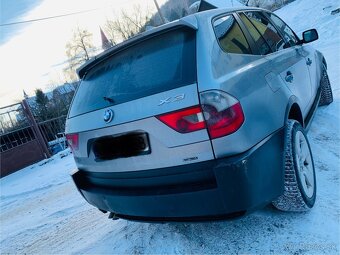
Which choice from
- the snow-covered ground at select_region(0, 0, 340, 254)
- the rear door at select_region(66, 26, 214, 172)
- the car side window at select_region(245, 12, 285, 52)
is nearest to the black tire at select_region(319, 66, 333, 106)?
the snow-covered ground at select_region(0, 0, 340, 254)

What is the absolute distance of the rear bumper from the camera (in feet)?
6.25

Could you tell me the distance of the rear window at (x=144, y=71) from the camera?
2.09 m

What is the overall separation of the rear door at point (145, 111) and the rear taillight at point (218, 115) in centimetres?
5

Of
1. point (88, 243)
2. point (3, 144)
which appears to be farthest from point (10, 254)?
point (3, 144)

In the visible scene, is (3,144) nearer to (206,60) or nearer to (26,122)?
(26,122)

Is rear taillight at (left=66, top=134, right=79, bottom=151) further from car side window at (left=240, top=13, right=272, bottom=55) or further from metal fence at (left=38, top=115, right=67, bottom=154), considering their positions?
metal fence at (left=38, top=115, right=67, bottom=154)

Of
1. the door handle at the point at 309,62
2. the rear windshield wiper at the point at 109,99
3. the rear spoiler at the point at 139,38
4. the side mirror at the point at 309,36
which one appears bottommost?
the door handle at the point at 309,62

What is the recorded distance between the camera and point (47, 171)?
812 centimetres

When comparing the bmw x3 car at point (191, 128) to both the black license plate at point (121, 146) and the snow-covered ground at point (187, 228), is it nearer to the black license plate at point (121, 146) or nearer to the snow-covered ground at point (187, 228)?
the black license plate at point (121, 146)

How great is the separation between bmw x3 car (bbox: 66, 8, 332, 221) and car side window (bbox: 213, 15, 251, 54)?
Answer: 1 cm

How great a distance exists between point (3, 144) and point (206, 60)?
9.25m

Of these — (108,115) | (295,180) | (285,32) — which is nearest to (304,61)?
(285,32)

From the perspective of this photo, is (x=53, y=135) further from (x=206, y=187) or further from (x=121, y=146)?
(x=206, y=187)

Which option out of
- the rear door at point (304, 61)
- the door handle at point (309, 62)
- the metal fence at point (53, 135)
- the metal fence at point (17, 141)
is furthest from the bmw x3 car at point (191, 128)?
the metal fence at point (53, 135)
